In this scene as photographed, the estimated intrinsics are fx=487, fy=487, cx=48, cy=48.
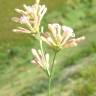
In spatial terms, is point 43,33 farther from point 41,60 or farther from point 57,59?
point 57,59

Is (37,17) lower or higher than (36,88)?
higher

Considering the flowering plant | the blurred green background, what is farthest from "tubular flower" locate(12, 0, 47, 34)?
the blurred green background

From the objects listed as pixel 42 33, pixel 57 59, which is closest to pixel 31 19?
pixel 42 33

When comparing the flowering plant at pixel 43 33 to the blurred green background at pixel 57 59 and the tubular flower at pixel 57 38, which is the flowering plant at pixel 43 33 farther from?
the blurred green background at pixel 57 59

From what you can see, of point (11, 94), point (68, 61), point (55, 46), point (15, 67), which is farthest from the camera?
point (15, 67)

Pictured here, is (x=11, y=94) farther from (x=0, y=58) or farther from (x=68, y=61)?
(x=0, y=58)

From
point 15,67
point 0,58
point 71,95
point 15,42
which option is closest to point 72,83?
point 71,95

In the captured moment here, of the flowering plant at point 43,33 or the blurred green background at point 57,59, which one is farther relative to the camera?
the blurred green background at point 57,59

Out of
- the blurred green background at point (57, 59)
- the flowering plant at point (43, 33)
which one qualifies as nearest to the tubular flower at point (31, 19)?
the flowering plant at point (43, 33)

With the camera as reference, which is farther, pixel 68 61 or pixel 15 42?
pixel 15 42
